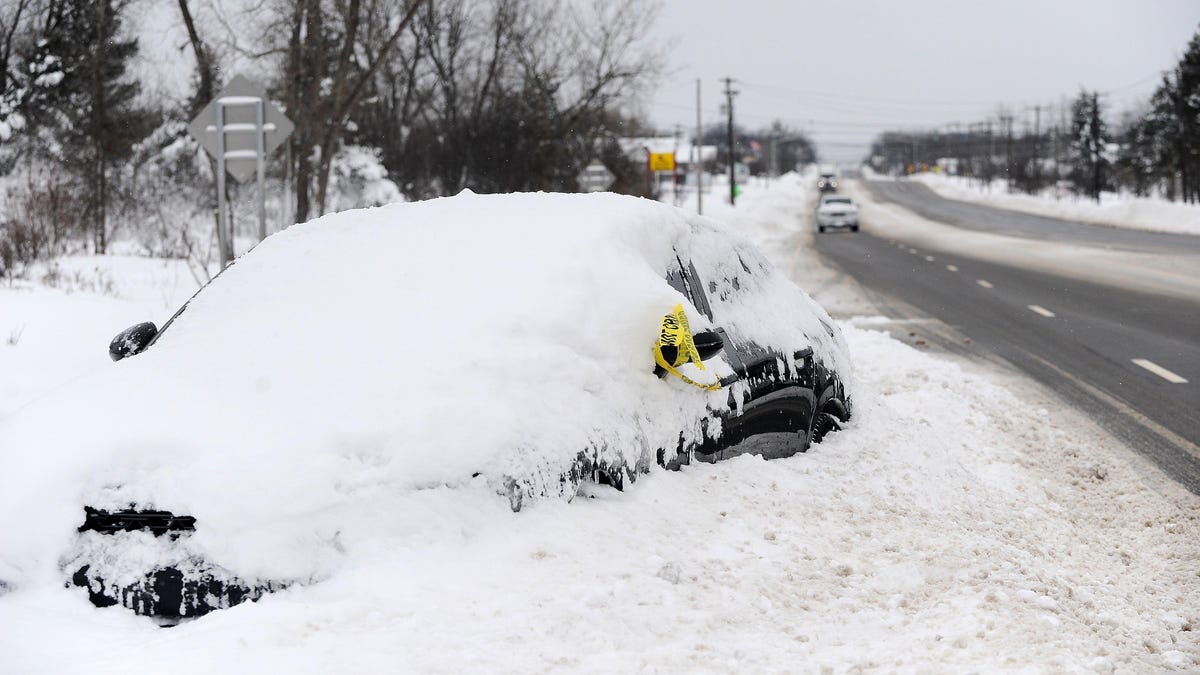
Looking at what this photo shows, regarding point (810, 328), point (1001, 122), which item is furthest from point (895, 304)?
point (1001, 122)

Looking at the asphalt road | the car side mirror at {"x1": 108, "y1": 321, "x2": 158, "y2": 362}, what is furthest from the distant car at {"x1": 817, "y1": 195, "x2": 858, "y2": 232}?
the car side mirror at {"x1": 108, "y1": 321, "x2": 158, "y2": 362}

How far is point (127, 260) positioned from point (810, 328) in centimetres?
1635

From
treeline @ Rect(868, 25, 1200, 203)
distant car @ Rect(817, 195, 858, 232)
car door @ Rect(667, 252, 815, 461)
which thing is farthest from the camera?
treeline @ Rect(868, 25, 1200, 203)

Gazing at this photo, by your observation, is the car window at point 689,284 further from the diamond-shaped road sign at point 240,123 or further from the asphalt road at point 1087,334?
the diamond-shaped road sign at point 240,123

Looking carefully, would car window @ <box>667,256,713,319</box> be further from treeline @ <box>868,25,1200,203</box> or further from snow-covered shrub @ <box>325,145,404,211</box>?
treeline @ <box>868,25,1200,203</box>

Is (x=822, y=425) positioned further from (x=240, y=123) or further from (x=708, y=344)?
(x=240, y=123)

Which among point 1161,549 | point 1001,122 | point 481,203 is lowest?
point 1161,549

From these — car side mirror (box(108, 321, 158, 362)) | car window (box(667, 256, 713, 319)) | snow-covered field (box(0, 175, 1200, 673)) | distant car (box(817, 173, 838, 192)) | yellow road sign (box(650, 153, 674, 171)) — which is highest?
distant car (box(817, 173, 838, 192))

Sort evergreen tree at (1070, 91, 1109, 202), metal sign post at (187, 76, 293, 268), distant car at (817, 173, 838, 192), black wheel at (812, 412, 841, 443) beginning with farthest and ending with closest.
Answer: evergreen tree at (1070, 91, 1109, 202) → distant car at (817, 173, 838, 192) → metal sign post at (187, 76, 293, 268) → black wheel at (812, 412, 841, 443)

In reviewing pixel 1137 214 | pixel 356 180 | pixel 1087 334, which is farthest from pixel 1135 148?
pixel 1087 334

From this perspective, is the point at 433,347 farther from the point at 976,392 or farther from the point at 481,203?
the point at 976,392

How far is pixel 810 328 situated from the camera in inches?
269

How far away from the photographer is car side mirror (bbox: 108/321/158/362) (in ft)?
19.0

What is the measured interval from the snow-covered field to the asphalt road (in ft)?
5.71
